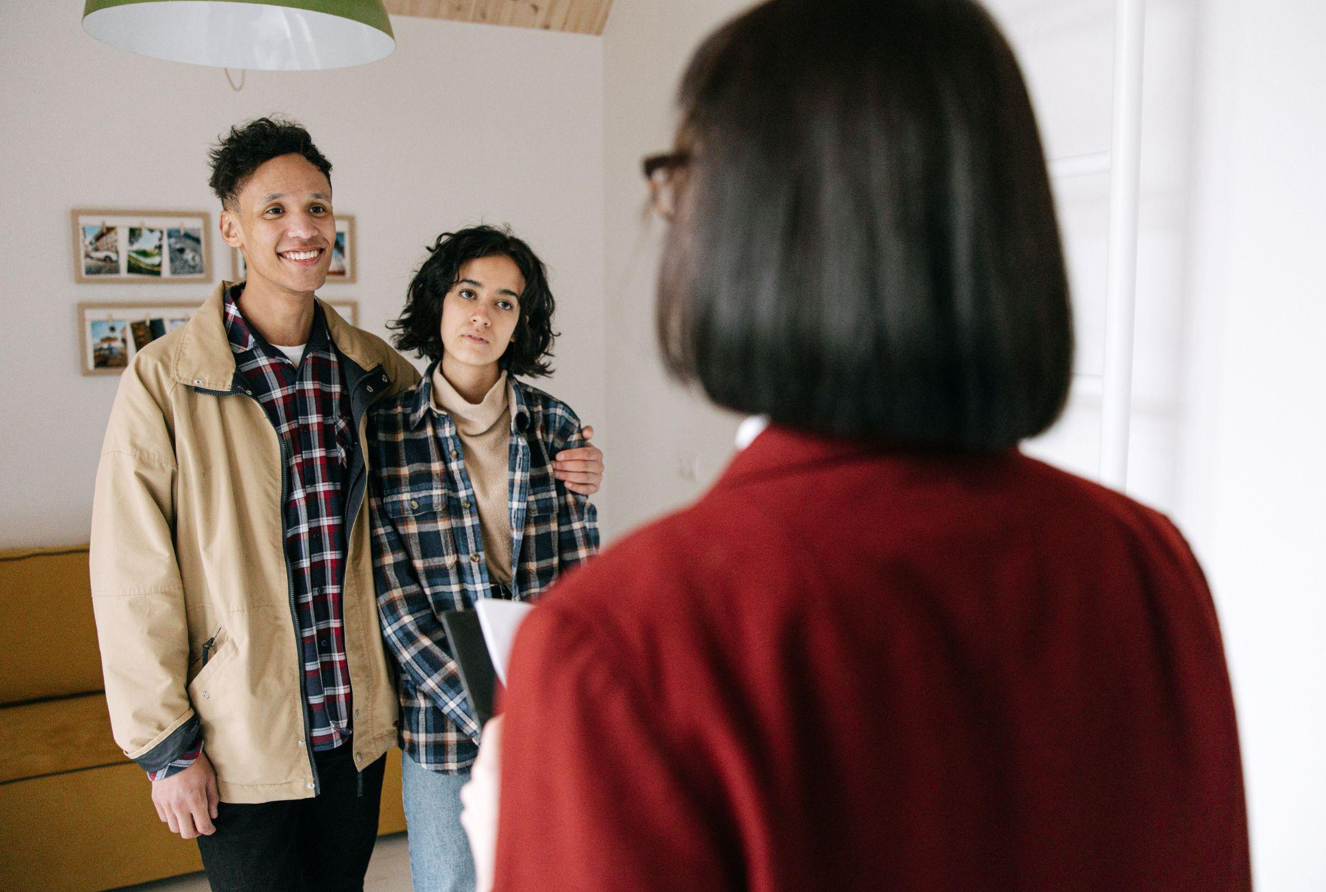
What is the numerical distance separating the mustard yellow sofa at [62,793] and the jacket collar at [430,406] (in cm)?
159

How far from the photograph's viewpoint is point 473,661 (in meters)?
0.66

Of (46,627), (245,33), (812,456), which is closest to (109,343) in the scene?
(46,627)

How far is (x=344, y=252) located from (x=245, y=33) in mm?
2249

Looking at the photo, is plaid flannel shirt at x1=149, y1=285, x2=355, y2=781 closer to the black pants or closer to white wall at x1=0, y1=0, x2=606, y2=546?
the black pants

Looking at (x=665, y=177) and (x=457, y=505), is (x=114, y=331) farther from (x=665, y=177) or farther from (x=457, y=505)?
(x=665, y=177)

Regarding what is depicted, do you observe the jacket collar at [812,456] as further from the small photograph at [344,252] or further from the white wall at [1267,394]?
the small photograph at [344,252]

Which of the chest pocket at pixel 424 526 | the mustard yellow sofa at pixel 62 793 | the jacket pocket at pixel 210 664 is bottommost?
the mustard yellow sofa at pixel 62 793

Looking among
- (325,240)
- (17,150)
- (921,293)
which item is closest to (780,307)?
(921,293)

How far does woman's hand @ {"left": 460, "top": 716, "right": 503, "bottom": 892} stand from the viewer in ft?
1.71

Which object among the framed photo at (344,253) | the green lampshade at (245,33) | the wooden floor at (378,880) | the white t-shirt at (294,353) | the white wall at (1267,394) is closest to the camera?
the white wall at (1267,394)

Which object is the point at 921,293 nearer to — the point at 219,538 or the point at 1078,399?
the point at 1078,399

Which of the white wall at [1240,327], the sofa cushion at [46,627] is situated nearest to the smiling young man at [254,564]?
the white wall at [1240,327]

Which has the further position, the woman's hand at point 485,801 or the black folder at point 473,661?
the black folder at point 473,661

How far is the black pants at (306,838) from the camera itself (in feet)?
4.84
